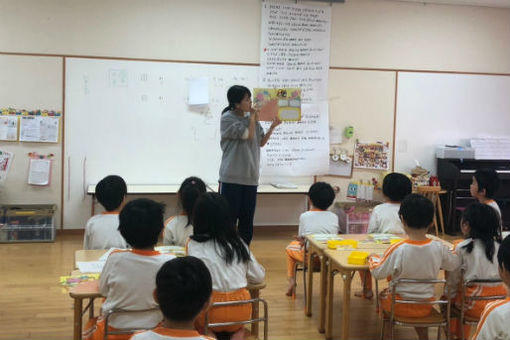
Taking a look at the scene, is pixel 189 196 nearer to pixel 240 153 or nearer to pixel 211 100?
pixel 240 153

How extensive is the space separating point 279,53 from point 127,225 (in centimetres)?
445

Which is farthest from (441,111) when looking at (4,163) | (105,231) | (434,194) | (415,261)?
(4,163)

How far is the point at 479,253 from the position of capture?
9.79 feet

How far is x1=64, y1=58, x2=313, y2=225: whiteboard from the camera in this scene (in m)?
6.05

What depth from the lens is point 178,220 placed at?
3363mm

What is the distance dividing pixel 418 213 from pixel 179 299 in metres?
1.65

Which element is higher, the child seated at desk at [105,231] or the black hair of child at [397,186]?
the black hair of child at [397,186]

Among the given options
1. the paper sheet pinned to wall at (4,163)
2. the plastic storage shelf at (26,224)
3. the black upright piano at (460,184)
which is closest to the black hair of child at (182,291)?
the plastic storage shelf at (26,224)

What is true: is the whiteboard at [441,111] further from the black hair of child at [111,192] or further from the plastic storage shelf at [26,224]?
the black hair of child at [111,192]

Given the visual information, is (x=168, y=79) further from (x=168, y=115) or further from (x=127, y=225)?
(x=127, y=225)

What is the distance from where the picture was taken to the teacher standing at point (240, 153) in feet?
13.6

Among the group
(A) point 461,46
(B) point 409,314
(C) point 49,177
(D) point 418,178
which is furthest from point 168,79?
(B) point 409,314

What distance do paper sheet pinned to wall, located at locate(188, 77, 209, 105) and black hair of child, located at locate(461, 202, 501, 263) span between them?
12.5ft

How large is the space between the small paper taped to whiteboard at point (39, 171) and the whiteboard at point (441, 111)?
4084 millimetres
